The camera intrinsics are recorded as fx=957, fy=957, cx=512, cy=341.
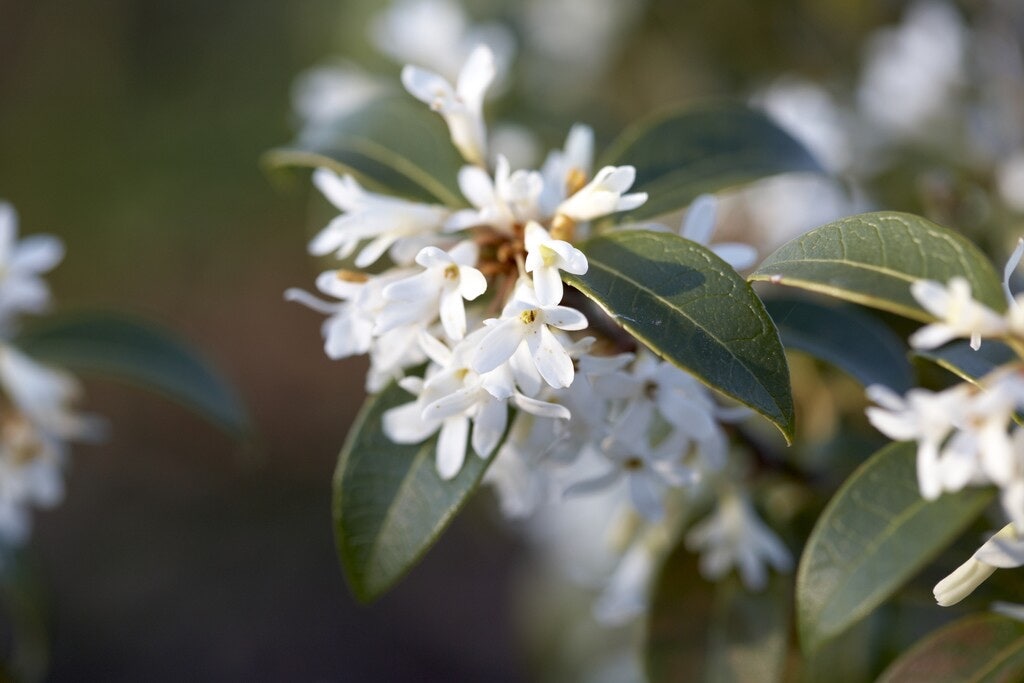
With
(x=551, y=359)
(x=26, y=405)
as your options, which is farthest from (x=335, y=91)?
(x=551, y=359)

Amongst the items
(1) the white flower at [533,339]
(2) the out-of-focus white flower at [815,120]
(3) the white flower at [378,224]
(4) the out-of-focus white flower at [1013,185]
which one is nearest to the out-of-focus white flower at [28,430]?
(3) the white flower at [378,224]

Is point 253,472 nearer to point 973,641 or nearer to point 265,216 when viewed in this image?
point 265,216

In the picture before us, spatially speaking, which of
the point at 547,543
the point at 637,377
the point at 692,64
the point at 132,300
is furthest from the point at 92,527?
the point at 637,377

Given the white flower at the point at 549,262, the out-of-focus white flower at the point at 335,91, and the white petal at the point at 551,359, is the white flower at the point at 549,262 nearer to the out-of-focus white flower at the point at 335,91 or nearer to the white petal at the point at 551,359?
the white petal at the point at 551,359

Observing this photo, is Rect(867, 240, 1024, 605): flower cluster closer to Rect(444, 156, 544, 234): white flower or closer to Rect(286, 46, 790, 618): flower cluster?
Rect(286, 46, 790, 618): flower cluster

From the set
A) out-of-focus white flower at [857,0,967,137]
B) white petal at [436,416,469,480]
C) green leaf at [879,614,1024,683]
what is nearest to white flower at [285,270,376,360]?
white petal at [436,416,469,480]

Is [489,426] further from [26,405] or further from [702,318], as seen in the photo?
[26,405]
